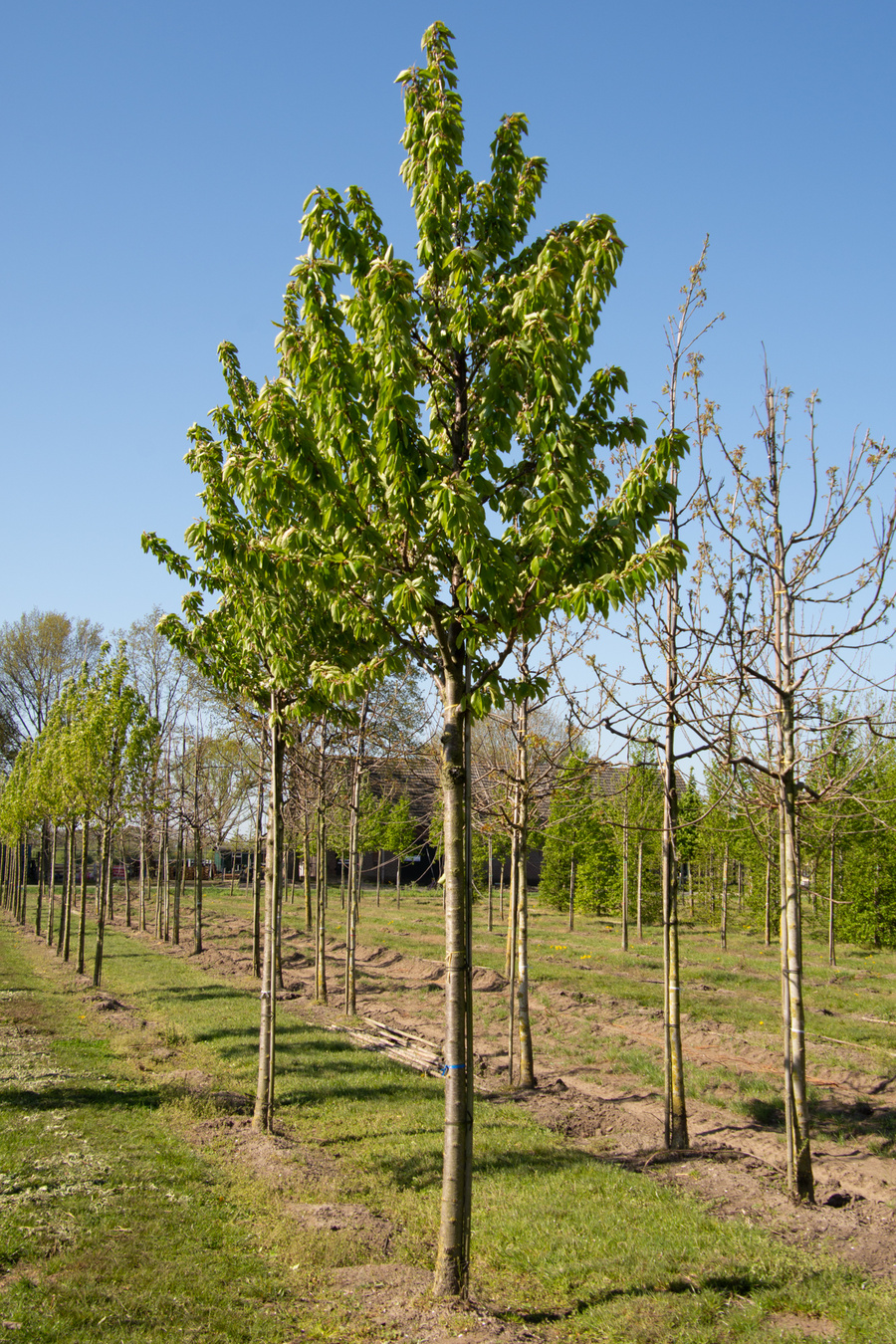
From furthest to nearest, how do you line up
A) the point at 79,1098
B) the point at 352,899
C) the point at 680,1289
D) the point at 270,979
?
the point at 352,899 → the point at 79,1098 → the point at 270,979 → the point at 680,1289

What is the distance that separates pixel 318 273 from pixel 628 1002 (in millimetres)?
14503

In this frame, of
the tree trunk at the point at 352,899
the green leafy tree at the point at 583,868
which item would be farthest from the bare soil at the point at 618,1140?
the green leafy tree at the point at 583,868

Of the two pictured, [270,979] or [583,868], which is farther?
[583,868]

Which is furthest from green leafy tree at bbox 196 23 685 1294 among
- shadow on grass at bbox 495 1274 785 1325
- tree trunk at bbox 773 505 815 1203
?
tree trunk at bbox 773 505 815 1203

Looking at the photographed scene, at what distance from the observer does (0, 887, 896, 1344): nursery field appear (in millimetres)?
4816

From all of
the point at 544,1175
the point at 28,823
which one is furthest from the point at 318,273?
the point at 28,823

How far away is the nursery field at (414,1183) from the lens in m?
4.82

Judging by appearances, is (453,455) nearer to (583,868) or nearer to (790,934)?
(790,934)

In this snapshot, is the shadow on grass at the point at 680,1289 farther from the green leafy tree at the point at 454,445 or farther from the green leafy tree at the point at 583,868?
the green leafy tree at the point at 583,868

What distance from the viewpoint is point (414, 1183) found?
23.5ft

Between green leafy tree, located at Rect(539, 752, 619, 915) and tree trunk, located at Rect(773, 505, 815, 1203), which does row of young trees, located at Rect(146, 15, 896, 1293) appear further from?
green leafy tree, located at Rect(539, 752, 619, 915)

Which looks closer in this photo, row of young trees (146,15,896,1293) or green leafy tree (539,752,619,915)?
row of young trees (146,15,896,1293)

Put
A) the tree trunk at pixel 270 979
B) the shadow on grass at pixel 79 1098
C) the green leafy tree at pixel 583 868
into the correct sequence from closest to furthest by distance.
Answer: the tree trunk at pixel 270 979, the shadow on grass at pixel 79 1098, the green leafy tree at pixel 583 868

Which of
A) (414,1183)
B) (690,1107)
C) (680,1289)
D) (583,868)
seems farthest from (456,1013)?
(583,868)
